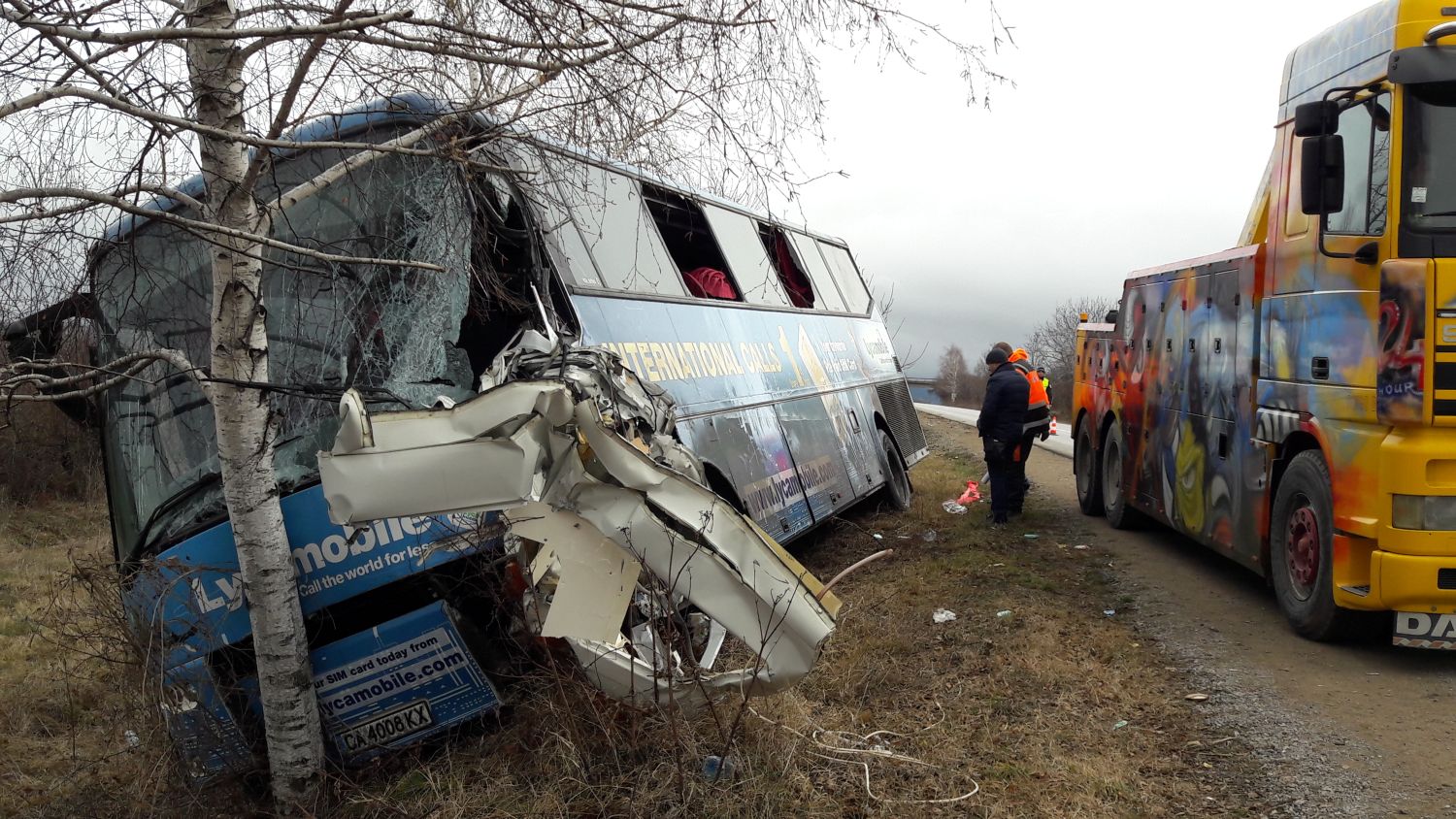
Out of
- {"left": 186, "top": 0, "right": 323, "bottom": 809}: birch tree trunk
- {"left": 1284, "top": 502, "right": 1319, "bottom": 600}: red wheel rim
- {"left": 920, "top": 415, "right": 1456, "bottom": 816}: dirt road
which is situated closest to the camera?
{"left": 186, "top": 0, "right": 323, "bottom": 809}: birch tree trunk

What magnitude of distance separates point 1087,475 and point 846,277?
11.4 feet

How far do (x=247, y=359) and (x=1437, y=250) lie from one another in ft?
17.0

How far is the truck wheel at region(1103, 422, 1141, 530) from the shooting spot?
10.0 meters

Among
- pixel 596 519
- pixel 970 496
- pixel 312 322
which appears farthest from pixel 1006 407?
pixel 596 519

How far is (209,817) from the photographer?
430cm

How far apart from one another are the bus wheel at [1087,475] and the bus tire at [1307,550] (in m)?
4.43

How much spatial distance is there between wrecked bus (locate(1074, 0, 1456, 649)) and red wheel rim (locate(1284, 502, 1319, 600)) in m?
0.01

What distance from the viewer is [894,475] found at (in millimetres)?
11711

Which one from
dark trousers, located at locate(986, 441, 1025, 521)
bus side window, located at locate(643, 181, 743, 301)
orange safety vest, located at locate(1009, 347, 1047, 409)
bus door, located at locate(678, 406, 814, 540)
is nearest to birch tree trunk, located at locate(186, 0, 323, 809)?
bus door, located at locate(678, 406, 814, 540)

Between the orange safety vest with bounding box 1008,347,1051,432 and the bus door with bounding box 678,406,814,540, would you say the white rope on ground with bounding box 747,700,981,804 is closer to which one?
the bus door with bounding box 678,406,814,540

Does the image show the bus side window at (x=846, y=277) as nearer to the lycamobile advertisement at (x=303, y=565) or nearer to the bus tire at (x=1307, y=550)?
the bus tire at (x=1307, y=550)

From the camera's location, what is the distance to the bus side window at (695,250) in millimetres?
7996

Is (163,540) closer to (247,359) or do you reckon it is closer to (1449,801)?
(247,359)

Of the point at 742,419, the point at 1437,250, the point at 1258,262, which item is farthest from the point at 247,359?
the point at 1258,262
